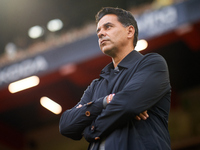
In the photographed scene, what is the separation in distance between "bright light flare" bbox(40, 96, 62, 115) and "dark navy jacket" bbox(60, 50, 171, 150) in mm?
7002

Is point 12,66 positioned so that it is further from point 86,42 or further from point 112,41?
point 112,41

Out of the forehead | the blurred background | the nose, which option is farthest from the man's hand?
the blurred background

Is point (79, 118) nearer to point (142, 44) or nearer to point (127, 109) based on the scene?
point (127, 109)

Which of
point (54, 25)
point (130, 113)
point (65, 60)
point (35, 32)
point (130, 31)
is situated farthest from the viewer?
point (35, 32)

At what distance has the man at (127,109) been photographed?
1707 mm

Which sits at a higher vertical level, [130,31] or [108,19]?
[108,19]

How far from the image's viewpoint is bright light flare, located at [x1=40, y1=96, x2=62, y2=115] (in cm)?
889

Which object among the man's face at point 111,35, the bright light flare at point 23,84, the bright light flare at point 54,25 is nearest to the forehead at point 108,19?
the man's face at point 111,35

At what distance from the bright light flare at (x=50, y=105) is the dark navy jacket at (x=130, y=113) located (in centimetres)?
700

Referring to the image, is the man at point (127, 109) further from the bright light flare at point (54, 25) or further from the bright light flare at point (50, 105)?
the bright light flare at point (54, 25)

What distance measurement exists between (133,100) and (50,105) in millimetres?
7527

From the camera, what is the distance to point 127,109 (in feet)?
5.61

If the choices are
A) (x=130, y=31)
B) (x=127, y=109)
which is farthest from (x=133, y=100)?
(x=130, y=31)

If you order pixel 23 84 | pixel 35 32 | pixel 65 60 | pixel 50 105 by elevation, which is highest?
pixel 35 32
